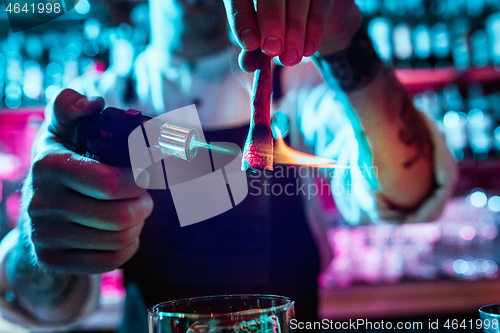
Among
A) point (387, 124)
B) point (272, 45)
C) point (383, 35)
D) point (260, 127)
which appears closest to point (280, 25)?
point (272, 45)

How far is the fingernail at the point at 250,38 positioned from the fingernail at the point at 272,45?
0.04 ft

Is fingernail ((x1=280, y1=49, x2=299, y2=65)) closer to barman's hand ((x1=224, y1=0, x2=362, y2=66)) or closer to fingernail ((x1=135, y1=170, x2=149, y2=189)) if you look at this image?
barman's hand ((x1=224, y1=0, x2=362, y2=66))

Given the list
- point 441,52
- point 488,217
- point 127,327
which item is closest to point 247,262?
point 127,327

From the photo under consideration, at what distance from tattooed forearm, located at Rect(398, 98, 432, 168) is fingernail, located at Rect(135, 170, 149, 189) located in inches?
24.3

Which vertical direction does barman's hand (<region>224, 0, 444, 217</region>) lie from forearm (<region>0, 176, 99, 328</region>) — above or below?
above

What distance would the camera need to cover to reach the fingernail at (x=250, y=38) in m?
0.41

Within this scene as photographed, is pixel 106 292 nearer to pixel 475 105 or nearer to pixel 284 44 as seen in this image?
pixel 284 44

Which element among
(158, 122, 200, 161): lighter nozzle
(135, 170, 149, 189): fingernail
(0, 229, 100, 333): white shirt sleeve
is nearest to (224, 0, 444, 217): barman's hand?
(158, 122, 200, 161): lighter nozzle

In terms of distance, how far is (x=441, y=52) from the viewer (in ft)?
6.63

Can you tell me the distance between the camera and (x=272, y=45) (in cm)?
40

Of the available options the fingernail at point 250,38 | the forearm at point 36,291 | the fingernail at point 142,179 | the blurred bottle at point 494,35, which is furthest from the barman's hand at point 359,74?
the blurred bottle at point 494,35

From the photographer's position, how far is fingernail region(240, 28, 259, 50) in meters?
0.41

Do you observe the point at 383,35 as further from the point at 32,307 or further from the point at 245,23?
the point at 32,307

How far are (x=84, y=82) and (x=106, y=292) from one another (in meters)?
0.97
